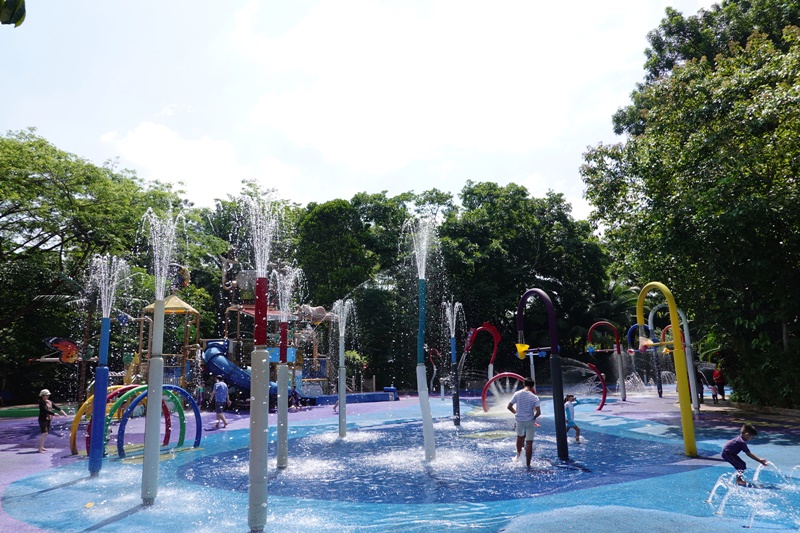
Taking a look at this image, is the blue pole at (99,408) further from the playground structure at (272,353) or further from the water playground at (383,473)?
the playground structure at (272,353)

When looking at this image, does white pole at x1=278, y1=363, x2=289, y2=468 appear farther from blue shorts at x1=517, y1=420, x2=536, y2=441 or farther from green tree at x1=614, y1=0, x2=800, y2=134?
green tree at x1=614, y1=0, x2=800, y2=134

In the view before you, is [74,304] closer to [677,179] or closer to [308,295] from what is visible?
[308,295]

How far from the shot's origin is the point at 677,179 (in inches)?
682

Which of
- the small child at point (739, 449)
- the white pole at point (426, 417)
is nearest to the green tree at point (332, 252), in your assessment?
the white pole at point (426, 417)

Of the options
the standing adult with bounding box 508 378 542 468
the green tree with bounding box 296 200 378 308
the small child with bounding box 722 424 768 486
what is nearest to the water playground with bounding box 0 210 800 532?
the small child with bounding box 722 424 768 486

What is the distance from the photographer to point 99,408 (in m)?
9.47

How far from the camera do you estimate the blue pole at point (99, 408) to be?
373 inches

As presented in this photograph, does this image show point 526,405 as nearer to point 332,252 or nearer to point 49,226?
Result: point 49,226

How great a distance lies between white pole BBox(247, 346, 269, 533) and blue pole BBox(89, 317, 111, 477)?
4659mm

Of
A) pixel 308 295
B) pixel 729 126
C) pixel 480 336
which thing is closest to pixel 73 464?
pixel 729 126

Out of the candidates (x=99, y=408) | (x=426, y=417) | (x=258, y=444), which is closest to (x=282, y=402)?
(x=426, y=417)

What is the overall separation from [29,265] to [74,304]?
2917 millimetres

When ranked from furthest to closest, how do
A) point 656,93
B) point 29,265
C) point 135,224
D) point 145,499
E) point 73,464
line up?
point 29,265 < point 135,224 < point 656,93 < point 73,464 < point 145,499

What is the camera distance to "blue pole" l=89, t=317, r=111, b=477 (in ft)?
31.1
